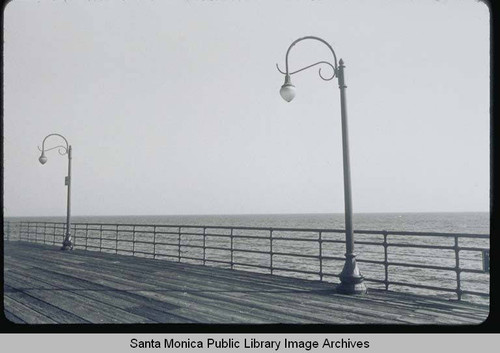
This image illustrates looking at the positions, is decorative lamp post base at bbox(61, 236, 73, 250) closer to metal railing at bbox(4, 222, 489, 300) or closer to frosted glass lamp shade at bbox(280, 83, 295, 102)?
metal railing at bbox(4, 222, 489, 300)

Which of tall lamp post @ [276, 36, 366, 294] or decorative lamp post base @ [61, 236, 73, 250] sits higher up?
tall lamp post @ [276, 36, 366, 294]

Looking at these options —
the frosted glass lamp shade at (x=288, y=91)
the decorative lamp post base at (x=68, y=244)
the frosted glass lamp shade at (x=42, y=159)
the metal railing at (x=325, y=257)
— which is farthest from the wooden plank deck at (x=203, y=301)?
the frosted glass lamp shade at (x=42, y=159)

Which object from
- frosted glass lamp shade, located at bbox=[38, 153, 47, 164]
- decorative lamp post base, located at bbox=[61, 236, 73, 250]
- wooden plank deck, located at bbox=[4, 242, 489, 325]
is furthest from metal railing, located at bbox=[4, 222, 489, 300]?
frosted glass lamp shade, located at bbox=[38, 153, 47, 164]

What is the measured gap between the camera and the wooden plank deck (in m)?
5.73

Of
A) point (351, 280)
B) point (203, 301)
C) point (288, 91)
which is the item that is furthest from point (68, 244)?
point (351, 280)

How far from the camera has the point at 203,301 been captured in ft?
22.3

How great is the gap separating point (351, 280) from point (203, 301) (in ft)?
8.63

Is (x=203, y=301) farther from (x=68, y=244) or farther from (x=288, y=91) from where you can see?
(x=68, y=244)

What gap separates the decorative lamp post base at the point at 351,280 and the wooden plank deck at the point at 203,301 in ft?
0.54

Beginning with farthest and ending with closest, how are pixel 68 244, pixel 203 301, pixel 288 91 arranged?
pixel 68 244
pixel 288 91
pixel 203 301

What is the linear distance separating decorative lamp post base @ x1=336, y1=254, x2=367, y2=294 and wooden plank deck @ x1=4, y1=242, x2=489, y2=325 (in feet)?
0.54

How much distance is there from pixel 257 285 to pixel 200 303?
184cm

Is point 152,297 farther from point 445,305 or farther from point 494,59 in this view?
point 494,59

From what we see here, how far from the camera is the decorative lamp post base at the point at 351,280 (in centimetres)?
727
